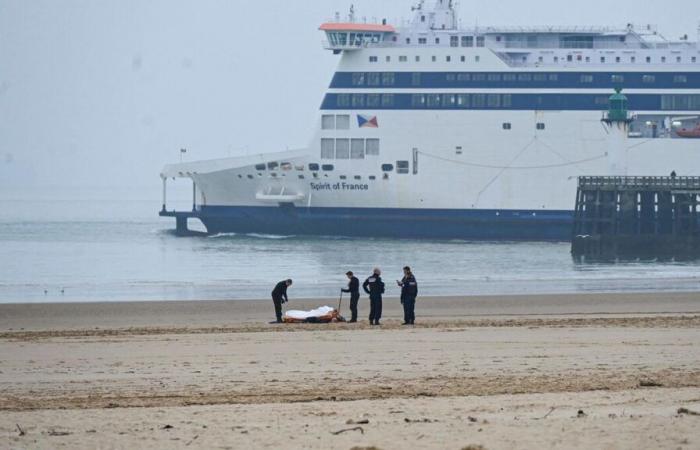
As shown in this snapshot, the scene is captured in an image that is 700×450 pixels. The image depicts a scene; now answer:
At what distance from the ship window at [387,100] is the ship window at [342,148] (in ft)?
5.62

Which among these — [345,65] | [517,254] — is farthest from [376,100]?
[517,254]

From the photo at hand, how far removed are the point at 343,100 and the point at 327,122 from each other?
2.99 feet

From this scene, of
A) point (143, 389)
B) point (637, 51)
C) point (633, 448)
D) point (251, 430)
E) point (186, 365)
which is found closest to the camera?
point (633, 448)

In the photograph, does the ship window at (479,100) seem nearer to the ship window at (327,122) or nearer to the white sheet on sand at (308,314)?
the ship window at (327,122)

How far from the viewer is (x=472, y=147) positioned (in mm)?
44406

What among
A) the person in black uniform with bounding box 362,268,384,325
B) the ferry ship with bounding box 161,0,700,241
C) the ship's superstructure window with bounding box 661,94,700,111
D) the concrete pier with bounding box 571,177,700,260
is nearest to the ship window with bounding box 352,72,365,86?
the ferry ship with bounding box 161,0,700,241

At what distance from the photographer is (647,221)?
1588 inches

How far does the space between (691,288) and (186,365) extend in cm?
1675

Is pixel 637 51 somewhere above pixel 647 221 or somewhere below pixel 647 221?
above

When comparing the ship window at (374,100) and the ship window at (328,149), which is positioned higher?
the ship window at (374,100)

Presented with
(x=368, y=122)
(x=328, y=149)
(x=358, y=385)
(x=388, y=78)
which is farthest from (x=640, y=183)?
(x=358, y=385)

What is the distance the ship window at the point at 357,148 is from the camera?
145 ft

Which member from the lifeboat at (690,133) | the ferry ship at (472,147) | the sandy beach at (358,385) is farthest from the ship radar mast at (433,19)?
the sandy beach at (358,385)

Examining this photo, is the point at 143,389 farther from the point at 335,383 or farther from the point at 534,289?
the point at 534,289
